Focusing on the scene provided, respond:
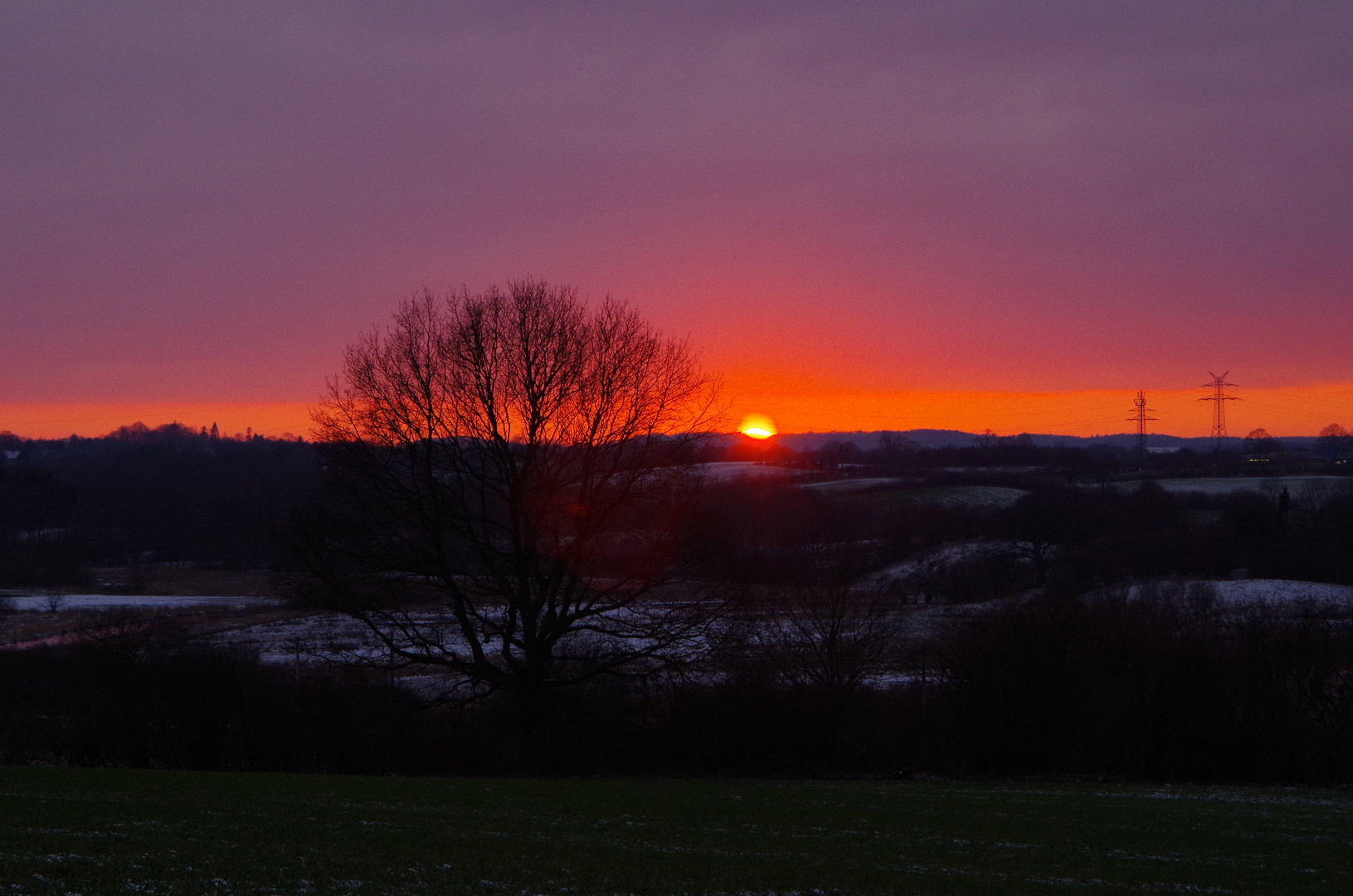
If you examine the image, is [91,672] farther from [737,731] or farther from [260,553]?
[260,553]

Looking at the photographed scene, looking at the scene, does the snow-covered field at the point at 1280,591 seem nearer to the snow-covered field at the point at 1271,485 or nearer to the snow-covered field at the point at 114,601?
the snow-covered field at the point at 1271,485

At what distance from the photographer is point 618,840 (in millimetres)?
14391

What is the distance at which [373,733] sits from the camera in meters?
29.2

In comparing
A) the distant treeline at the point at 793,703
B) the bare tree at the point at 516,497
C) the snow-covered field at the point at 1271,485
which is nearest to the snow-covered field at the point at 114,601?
the distant treeline at the point at 793,703

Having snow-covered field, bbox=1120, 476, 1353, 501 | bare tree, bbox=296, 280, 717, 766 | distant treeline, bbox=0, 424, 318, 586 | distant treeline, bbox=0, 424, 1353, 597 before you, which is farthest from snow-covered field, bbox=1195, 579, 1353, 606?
distant treeline, bbox=0, 424, 318, 586

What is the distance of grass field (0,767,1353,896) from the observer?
10656mm

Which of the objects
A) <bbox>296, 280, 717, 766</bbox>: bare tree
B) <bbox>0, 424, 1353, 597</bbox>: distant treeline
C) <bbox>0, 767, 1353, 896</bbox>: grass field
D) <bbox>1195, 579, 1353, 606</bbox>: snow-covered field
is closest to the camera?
<bbox>0, 767, 1353, 896</bbox>: grass field

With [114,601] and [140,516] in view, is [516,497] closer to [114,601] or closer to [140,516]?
[114,601]

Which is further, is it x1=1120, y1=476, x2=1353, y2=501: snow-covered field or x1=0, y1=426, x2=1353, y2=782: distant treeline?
x1=1120, y1=476, x2=1353, y2=501: snow-covered field

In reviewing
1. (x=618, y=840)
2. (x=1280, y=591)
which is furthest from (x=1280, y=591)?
(x=618, y=840)

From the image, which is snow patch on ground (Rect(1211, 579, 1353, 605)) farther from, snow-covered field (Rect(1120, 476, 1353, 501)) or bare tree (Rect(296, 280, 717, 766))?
bare tree (Rect(296, 280, 717, 766))

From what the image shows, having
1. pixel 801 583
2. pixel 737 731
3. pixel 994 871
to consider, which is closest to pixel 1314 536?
pixel 801 583

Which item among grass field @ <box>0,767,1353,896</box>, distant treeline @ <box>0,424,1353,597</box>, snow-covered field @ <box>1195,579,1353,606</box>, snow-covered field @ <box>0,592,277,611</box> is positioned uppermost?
distant treeline @ <box>0,424,1353,597</box>

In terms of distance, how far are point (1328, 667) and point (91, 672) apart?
35.6 meters
